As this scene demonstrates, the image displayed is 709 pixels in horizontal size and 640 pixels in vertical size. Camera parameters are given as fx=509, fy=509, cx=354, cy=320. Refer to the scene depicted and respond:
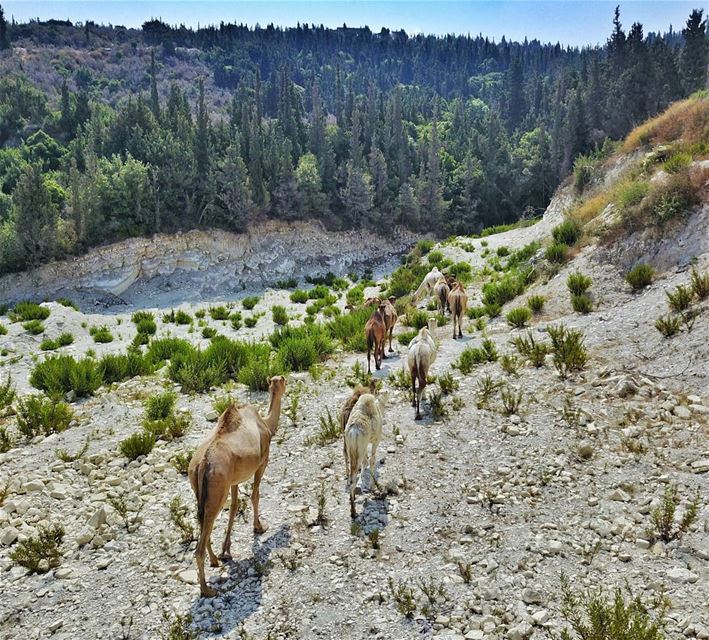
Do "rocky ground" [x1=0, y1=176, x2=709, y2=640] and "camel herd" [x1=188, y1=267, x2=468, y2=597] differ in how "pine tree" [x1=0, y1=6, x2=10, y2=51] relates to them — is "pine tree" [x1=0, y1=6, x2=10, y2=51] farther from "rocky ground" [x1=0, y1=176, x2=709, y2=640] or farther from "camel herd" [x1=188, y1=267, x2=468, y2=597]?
"camel herd" [x1=188, y1=267, x2=468, y2=597]

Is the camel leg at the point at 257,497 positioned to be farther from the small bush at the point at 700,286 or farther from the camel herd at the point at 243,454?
the small bush at the point at 700,286

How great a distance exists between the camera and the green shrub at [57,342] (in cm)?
1822

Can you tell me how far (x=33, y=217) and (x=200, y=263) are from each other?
425 inches

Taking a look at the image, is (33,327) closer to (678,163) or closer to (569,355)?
(569,355)

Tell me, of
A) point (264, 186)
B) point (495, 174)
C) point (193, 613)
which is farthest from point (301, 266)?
point (193, 613)

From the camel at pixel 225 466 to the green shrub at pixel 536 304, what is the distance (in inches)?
424

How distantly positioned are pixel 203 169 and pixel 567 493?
4154cm

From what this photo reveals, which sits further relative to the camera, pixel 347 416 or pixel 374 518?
pixel 347 416

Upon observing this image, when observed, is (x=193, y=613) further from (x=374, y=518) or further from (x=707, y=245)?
(x=707, y=245)

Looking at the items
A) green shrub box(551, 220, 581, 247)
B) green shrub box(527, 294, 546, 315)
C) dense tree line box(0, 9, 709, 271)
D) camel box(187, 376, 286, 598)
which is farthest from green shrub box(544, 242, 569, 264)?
dense tree line box(0, 9, 709, 271)

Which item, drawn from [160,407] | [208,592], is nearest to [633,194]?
[160,407]

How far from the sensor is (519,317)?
→ 48.1 ft

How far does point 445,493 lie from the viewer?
7203 millimetres

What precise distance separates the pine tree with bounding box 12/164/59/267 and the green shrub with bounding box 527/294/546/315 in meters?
29.5
